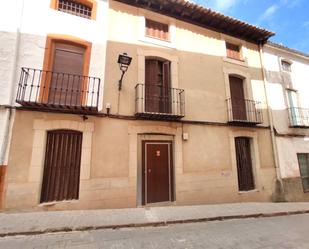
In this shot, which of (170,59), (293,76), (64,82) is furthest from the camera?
(293,76)

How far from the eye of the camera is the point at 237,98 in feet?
28.7

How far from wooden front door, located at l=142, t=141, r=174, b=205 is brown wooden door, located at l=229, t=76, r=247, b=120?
12.1ft

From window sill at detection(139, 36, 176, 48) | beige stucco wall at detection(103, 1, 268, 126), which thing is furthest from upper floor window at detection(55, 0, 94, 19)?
window sill at detection(139, 36, 176, 48)

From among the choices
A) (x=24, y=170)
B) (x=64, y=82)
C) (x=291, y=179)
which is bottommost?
(x=291, y=179)

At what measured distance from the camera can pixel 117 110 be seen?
6262mm

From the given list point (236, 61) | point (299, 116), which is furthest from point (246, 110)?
point (299, 116)

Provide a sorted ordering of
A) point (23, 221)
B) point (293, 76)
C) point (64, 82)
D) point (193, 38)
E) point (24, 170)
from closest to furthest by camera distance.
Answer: point (23, 221) → point (24, 170) → point (64, 82) → point (193, 38) → point (293, 76)

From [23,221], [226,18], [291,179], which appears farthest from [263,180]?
[23,221]

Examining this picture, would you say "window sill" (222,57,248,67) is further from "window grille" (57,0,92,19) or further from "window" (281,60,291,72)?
"window grille" (57,0,92,19)

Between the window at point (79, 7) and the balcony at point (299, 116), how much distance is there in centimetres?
1007

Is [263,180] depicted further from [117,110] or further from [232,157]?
[117,110]

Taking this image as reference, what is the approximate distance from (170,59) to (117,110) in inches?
119

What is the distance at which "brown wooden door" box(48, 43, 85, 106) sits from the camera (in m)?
5.85

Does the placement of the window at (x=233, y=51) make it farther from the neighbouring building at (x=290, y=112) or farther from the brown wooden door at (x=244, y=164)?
the brown wooden door at (x=244, y=164)
